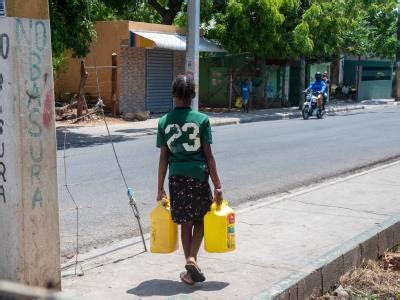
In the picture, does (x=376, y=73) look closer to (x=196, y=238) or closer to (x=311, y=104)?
(x=311, y=104)

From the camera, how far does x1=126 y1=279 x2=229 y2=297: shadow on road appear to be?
15.1 ft

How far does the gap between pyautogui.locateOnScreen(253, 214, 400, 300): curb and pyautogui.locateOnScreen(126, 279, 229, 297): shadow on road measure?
0.49 metres

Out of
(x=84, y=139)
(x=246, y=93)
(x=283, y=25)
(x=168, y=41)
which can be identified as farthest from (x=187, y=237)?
(x=283, y=25)

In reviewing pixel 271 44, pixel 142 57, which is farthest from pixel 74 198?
pixel 271 44

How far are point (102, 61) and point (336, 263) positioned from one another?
745 inches

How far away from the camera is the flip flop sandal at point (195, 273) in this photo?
464 cm

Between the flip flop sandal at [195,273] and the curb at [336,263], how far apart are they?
20.6 inches

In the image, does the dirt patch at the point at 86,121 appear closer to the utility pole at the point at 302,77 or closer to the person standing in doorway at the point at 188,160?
the utility pole at the point at 302,77

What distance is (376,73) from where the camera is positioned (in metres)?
41.4

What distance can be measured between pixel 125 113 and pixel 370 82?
74.9 ft

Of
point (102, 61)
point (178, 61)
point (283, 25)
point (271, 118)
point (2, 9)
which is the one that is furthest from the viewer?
point (283, 25)

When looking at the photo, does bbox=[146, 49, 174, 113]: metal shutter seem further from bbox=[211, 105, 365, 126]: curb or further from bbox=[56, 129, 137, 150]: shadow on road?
bbox=[56, 129, 137, 150]: shadow on road

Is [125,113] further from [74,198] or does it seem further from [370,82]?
[370,82]

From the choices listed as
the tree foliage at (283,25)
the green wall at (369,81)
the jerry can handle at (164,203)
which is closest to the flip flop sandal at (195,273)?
the jerry can handle at (164,203)
